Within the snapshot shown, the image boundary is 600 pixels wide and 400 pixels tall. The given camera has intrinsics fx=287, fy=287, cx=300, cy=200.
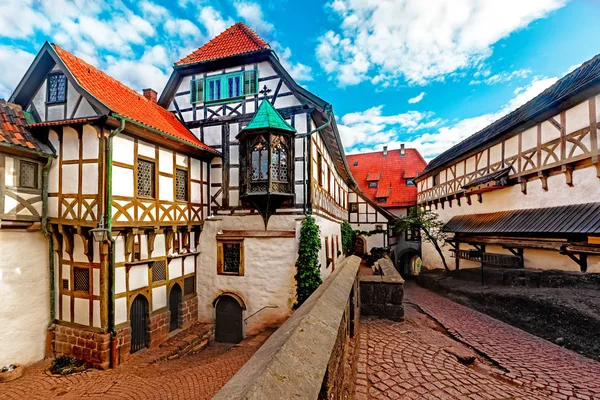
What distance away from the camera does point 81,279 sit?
8.00 metres

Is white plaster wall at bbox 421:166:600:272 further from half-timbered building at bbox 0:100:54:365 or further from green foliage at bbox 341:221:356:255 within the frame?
half-timbered building at bbox 0:100:54:365

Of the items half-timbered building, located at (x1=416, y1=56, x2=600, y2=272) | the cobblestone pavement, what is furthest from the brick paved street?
the cobblestone pavement

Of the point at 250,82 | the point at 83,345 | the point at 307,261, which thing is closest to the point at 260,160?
the point at 250,82

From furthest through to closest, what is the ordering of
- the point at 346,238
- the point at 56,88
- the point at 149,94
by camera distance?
the point at 346,238 → the point at 149,94 → the point at 56,88

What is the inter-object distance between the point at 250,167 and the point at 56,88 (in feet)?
19.6

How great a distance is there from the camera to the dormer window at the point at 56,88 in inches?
325

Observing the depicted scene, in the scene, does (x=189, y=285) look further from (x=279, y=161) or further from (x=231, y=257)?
(x=279, y=161)

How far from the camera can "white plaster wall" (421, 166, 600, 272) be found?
8453 mm

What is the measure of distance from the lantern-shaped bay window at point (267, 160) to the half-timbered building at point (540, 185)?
8.60 meters

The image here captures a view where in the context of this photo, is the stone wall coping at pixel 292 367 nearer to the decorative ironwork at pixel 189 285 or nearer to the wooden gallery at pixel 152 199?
the wooden gallery at pixel 152 199

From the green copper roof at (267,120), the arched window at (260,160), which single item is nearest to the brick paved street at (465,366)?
the arched window at (260,160)

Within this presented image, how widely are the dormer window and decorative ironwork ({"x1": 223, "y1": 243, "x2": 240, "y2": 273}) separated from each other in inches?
263

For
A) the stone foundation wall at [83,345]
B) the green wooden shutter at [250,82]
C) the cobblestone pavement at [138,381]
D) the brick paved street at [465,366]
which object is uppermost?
the green wooden shutter at [250,82]

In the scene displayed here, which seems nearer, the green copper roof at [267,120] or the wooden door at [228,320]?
the green copper roof at [267,120]
